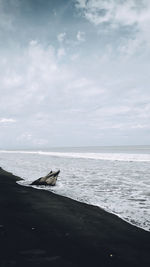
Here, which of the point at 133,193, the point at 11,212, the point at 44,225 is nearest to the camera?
the point at 44,225

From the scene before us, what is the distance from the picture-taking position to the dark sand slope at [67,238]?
136 inches

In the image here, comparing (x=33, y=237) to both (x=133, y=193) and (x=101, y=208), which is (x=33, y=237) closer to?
(x=101, y=208)

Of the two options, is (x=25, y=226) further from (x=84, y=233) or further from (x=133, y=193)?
(x=133, y=193)

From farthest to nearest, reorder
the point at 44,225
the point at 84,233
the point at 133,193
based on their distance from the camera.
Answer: the point at 133,193
the point at 44,225
the point at 84,233

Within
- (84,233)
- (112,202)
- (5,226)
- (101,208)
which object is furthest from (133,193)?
(5,226)

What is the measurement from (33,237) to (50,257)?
96 centimetres

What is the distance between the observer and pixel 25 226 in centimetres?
490

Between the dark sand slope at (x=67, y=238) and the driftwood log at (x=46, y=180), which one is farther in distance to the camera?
the driftwood log at (x=46, y=180)

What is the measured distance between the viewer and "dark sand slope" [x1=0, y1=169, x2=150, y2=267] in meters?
3.46

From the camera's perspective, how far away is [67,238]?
434 cm

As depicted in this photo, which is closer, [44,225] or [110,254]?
[110,254]

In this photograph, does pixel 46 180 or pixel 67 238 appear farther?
pixel 46 180

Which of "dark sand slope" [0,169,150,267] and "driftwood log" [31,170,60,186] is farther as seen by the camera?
"driftwood log" [31,170,60,186]

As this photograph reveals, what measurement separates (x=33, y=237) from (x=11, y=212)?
209 centimetres
